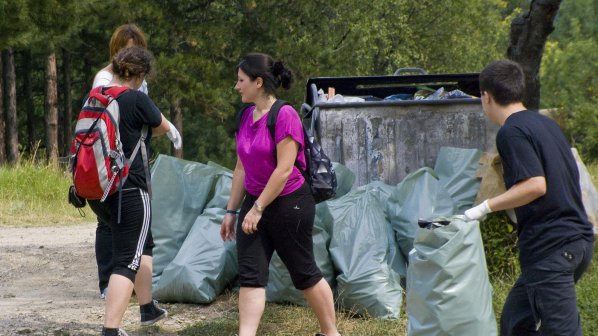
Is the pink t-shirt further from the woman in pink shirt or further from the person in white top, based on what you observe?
the person in white top

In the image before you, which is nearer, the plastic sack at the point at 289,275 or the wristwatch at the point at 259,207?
the wristwatch at the point at 259,207

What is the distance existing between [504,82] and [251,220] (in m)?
1.41

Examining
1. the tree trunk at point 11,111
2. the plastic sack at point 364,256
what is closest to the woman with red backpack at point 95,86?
the plastic sack at point 364,256

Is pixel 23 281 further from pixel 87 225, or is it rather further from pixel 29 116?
pixel 29 116

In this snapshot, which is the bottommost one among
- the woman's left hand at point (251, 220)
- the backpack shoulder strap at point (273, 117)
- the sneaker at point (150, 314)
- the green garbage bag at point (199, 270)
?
the sneaker at point (150, 314)

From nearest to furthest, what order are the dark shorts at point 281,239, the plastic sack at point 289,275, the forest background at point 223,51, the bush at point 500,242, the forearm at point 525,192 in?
1. the forearm at point 525,192
2. the dark shorts at point 281,239
3. the plastic sack at point 289,275
4. the bush at point 500,242
5. the forest background at point 223,51

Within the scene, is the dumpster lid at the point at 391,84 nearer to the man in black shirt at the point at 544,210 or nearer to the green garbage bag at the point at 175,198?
the green garbage bag at the point at 175,198

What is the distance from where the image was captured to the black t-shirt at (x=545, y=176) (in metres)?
3.48

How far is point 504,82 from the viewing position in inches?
143

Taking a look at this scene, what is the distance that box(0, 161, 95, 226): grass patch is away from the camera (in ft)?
35.9

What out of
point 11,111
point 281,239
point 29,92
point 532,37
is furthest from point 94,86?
point 29,92

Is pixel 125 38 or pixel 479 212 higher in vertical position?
pixel 125 38

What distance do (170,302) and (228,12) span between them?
17830mm

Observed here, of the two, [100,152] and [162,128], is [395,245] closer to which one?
[162,128]
